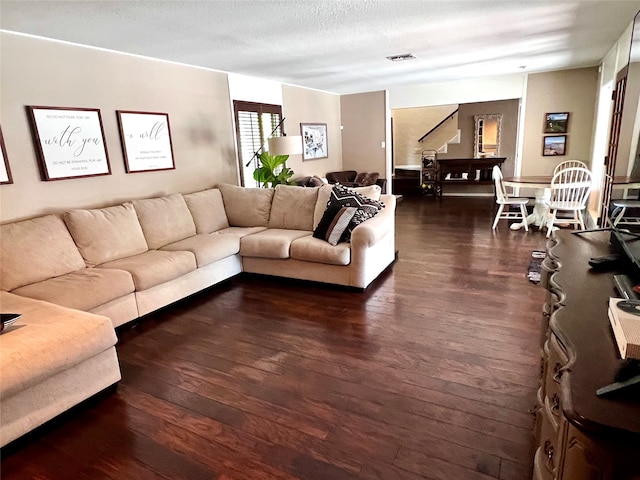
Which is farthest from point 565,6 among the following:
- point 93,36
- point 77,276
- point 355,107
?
point 355,107

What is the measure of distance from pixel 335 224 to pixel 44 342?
2407mm

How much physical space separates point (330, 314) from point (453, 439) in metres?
1.53

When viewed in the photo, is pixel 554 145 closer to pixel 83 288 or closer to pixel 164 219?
pixel 164 219

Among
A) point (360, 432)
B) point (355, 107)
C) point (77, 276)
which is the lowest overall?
point (360, 432)

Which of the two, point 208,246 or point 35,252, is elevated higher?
point 35,252

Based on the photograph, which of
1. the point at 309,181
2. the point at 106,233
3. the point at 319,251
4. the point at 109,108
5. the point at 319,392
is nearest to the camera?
the point at 319,392

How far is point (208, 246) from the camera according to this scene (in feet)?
12.2

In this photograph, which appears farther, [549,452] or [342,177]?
[342,177]

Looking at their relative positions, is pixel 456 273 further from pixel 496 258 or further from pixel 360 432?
pixel 360 432

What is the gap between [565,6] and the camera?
3277mm

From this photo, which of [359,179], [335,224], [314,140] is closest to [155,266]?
[335,224]

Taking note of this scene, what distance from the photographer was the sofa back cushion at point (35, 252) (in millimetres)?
2809

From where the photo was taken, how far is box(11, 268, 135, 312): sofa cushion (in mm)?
2646

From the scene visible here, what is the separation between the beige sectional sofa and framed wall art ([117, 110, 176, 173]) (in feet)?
1.52
